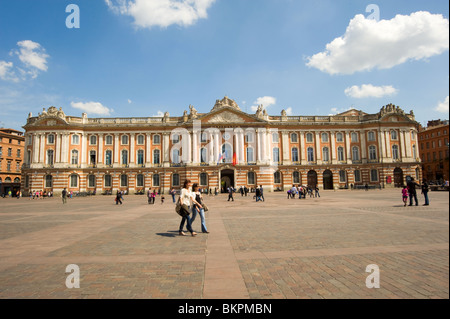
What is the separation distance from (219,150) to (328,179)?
20.9m

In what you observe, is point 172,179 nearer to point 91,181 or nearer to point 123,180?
point 123,180

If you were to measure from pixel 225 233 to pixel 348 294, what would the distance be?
18.3ft

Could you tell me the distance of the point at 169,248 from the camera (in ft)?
24.0

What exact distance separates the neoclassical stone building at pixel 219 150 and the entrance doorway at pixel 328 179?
185 millimetres

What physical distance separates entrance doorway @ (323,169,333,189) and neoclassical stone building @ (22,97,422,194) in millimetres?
185

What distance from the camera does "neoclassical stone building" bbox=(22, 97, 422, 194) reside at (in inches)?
1785

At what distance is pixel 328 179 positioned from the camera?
158 feet

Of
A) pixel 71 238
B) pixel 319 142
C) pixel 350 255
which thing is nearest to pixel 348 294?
pixel 350 255

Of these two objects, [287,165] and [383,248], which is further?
[287,165]

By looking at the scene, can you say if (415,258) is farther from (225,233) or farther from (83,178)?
(83,178)

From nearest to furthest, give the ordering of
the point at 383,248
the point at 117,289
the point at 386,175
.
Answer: the point at 117,289, the point at 383,248, the point at 386,175

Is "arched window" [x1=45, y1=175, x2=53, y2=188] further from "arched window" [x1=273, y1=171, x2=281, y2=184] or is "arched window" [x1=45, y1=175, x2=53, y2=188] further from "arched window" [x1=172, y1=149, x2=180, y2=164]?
"arched window" [x1=273, y1=171, x2=281, y2=184]

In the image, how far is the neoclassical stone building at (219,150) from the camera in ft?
149

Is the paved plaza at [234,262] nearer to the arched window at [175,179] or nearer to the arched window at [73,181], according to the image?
the arched window at [175,179]
